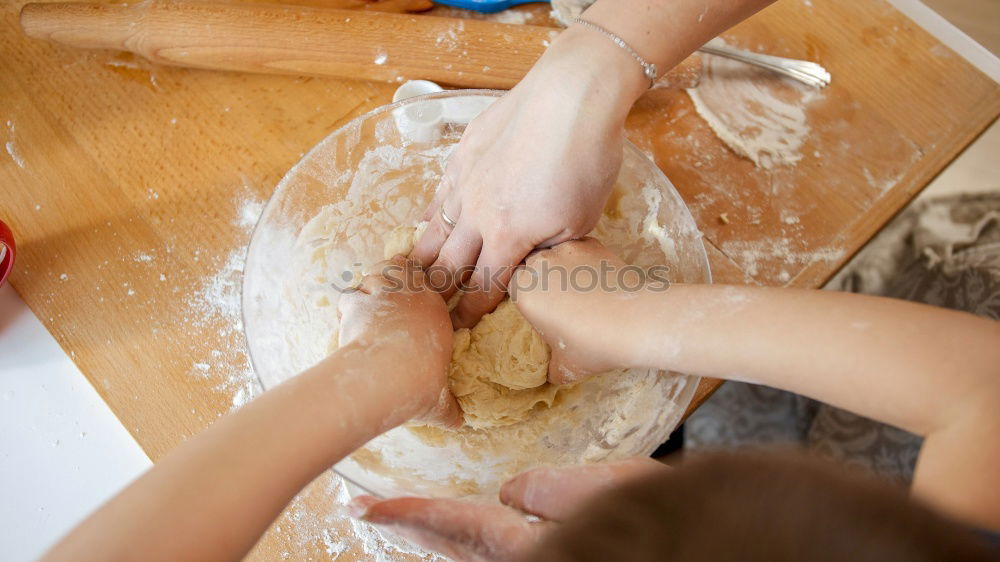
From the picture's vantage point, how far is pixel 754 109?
43.2 inches

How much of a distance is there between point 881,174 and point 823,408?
1.71 feet

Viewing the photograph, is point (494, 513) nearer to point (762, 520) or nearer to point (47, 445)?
point (762, 520)

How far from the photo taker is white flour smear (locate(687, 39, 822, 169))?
1068mm

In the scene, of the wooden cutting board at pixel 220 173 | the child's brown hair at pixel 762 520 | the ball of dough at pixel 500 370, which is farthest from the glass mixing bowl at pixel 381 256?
the child's brown hair at pixel 762 520

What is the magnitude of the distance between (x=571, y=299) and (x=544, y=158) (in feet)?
0.57

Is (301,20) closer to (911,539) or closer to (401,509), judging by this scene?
(401,509)

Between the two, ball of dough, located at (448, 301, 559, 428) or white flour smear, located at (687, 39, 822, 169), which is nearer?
ball of dough, located at (448, 301, 559, 428)

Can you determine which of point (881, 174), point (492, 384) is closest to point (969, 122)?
point (881, 174)

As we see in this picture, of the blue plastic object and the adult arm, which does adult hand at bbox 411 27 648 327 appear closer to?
the adult arm

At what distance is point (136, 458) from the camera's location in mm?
900

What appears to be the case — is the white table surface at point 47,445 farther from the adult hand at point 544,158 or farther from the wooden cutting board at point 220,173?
the adult hand at point 544,158

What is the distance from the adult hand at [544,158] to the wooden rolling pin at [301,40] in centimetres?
29

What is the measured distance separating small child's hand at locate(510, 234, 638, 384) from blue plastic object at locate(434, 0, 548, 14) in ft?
1.80

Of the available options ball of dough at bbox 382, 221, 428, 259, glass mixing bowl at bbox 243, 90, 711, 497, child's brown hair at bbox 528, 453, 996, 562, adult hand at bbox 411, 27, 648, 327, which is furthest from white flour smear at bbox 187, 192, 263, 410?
child's brown hair at bbox 528, 453, 996, 562
